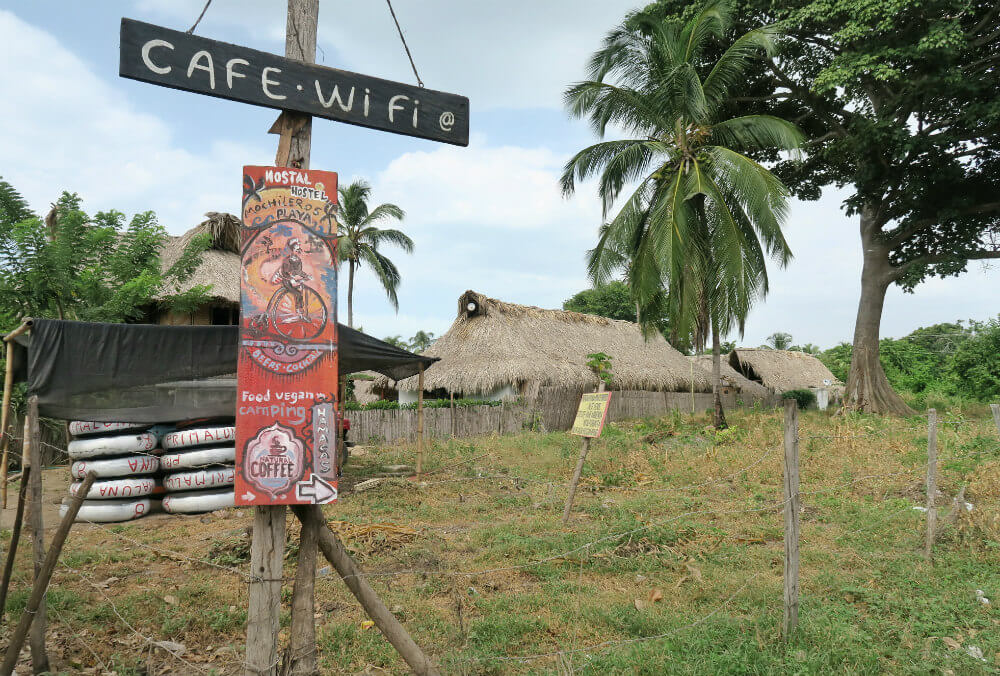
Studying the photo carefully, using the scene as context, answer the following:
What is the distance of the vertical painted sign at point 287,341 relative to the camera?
2639mm

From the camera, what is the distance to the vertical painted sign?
2.64 metres

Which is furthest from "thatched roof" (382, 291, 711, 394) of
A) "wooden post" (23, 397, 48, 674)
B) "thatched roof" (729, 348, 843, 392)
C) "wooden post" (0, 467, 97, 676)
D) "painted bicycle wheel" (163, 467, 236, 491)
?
"wooden post" (0, 467, 97, 676)

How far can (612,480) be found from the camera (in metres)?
9.27

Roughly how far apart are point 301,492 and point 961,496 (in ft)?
20.8

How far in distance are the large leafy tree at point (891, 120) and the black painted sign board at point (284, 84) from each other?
13612 millimetres

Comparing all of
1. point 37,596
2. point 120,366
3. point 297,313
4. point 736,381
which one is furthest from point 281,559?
point 736,381

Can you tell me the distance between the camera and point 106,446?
7.49 m

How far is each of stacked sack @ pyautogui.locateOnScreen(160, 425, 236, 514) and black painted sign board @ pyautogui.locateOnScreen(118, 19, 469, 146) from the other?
6351 mm

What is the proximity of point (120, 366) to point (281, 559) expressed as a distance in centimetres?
405

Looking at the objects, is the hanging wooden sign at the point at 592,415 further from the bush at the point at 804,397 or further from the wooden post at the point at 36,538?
the bush at the point at 804,397

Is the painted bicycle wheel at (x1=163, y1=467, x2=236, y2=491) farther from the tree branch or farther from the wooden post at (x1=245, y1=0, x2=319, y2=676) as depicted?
the tree branch

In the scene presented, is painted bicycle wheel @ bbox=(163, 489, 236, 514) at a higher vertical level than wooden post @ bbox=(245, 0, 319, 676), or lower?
lower

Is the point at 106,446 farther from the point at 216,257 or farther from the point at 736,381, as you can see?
the point at 736,381

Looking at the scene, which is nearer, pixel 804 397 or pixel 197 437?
pixel 197 437
